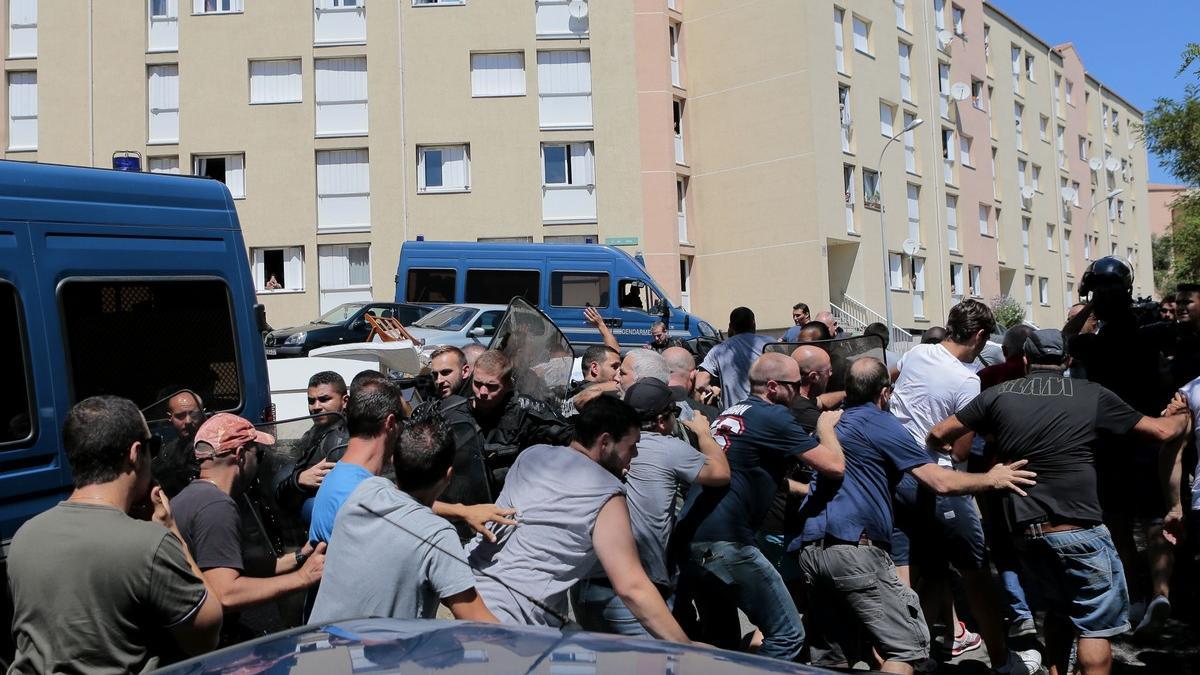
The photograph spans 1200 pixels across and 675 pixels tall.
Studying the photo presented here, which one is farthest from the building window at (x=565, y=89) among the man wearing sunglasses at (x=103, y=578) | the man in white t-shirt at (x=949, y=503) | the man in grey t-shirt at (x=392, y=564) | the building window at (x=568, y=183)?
the man wearing sunglasses at (x=103, y=578)

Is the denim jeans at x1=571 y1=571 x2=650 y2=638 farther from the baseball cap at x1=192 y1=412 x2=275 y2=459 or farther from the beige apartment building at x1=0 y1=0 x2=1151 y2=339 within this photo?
the beige apartment building at x1=0 y1=0 x2=1151 y2=339

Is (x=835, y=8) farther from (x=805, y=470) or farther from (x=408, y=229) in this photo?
(x=805, y=470)

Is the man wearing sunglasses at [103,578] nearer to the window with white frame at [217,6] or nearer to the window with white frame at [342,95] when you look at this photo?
the window with white frame at [342,95]

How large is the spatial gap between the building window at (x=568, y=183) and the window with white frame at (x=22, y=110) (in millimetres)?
15091

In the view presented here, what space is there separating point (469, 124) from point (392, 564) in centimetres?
3156

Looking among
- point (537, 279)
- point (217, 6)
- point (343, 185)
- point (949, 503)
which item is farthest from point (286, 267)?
point (949, 503)

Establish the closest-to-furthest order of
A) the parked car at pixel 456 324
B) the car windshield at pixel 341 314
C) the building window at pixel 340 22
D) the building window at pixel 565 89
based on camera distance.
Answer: the parked car at pixel 456 324 < the car windshield at pixel 341 314 < the building window at pixel 340 22 < the building window at pixel 565 89

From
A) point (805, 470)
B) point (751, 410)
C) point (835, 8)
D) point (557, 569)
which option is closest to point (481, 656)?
point (557, 569)

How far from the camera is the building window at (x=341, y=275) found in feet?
110

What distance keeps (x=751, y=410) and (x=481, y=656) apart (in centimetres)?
338

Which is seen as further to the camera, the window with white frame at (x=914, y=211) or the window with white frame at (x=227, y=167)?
the window with white frame at (x=914, y=211)

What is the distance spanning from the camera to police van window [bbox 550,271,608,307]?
78.5 ft

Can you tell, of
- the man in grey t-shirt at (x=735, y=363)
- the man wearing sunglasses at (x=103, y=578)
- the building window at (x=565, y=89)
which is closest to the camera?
the man wearing sunglasses at (x=103, y=578)

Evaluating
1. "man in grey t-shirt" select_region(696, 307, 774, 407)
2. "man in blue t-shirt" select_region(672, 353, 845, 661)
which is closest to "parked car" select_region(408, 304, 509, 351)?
"man in grey t-shirt" select_region(696, 307, 774, 407)
